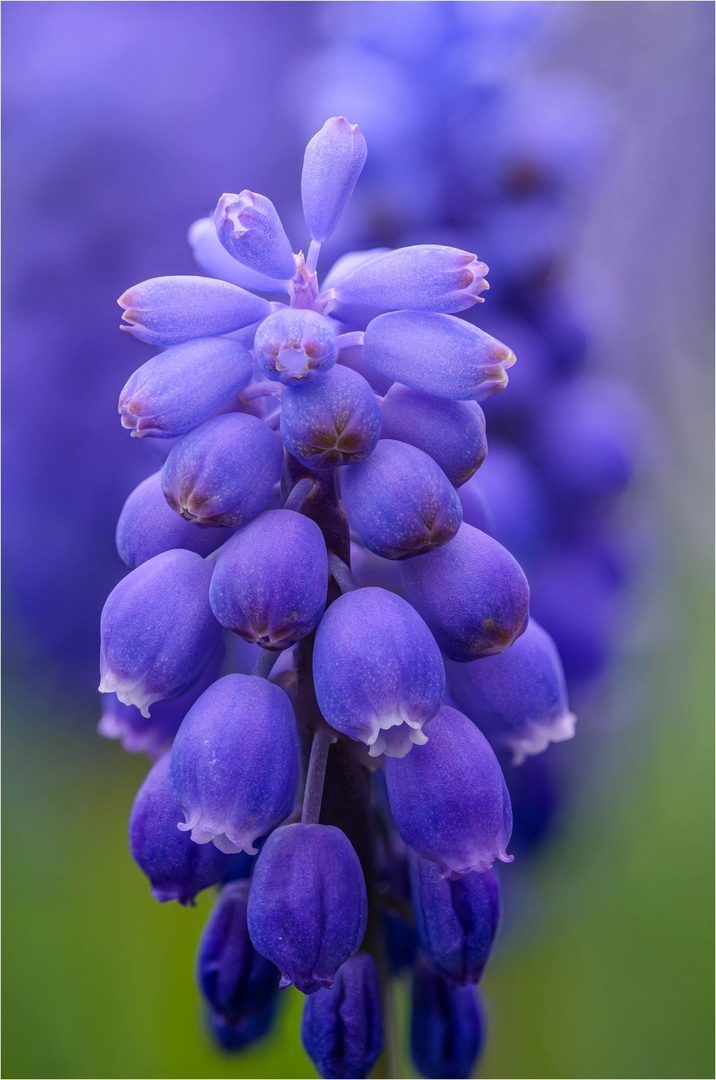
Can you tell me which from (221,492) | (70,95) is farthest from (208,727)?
(70,95)

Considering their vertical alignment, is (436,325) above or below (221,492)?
above

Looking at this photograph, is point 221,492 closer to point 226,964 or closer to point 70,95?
point 226,964

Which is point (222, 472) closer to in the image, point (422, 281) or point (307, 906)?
point (422, 281)

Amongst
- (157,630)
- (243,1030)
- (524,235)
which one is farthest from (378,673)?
(524,235)

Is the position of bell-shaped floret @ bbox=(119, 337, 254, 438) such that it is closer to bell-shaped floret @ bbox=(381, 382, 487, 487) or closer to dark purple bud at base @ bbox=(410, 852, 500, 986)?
bell-shaped floret @ bbox=(381, 382, 487, 487)

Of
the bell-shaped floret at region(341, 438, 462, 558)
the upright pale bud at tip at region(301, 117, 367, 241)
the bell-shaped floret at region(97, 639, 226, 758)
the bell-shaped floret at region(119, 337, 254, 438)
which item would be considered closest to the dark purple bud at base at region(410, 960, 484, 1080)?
the bell-shaped floret at region(97, 639, 226, 758)

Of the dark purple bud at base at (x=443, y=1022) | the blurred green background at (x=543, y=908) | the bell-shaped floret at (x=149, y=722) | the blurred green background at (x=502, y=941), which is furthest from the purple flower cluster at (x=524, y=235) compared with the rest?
the bell-shaped floret at (x=149, y=722)
